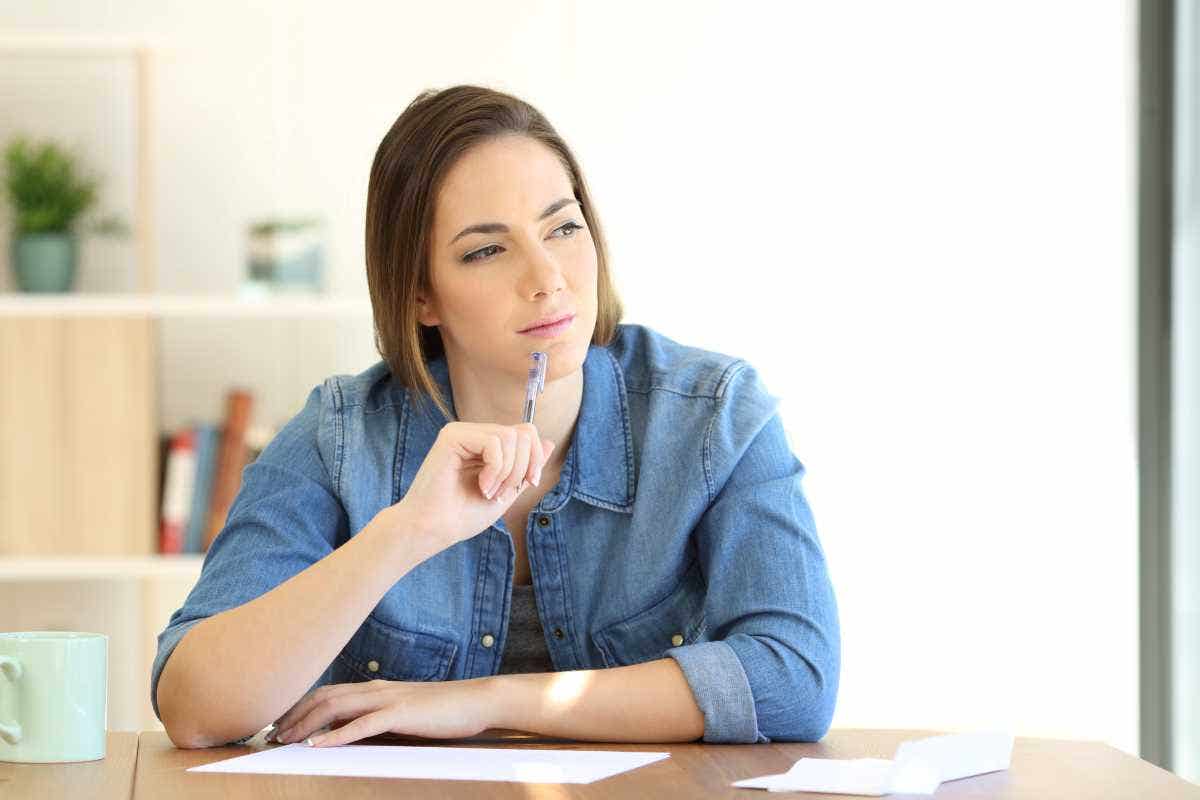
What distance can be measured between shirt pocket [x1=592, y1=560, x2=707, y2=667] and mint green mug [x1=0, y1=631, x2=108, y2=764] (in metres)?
0.53

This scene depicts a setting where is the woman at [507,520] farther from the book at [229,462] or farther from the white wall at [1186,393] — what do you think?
the white wall at [1186,393]

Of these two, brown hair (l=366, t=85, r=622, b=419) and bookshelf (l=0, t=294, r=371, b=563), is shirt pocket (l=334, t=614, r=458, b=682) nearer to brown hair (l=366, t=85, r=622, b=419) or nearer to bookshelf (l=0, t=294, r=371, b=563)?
brown hair (l=366, t=85, r=622, b=419)

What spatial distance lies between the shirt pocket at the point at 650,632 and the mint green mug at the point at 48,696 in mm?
531

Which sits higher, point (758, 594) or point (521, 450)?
point (521, 450)

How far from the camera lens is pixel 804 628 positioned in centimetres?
143

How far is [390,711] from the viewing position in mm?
1304

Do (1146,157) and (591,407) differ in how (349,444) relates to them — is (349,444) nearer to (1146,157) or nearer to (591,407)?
(591,407)

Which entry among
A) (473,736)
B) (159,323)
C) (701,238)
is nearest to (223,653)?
(473,736)

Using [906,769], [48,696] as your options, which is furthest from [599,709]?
[48,696]

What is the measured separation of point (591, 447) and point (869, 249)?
1.71 meters

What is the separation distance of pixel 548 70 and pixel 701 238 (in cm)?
46

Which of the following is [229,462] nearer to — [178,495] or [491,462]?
[178,495]

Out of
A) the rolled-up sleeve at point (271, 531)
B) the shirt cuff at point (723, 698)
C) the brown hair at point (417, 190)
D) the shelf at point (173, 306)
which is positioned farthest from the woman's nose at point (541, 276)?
the shelf at point (173, 306)

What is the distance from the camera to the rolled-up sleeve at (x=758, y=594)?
1.36 m
